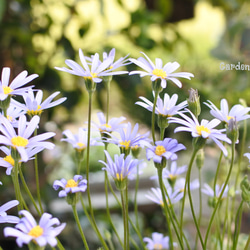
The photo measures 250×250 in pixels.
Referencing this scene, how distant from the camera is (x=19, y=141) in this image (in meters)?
0.17

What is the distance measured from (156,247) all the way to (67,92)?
15.4 inches

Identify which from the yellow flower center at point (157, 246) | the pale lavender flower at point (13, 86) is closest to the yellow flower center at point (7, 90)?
the pale lavender flower at point (13, 86)

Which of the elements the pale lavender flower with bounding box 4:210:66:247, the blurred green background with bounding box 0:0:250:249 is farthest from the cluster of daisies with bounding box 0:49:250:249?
the blurred green background with bounding box 0:0:250:249

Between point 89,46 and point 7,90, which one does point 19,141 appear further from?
point 89,46

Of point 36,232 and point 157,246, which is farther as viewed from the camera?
point 157,246

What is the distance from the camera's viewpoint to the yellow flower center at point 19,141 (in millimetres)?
163

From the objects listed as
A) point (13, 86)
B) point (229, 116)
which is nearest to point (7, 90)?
point (13, 86)

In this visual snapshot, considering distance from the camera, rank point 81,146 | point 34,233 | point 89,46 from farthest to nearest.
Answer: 1. point 89,46
2. point 81,146
3. point 34,233

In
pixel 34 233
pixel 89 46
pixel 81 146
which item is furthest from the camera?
pixel 89 46

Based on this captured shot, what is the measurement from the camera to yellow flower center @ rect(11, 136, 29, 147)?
0.54 ft

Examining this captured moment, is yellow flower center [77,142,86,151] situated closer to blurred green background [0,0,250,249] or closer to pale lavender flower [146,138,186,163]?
pale lavender flower [146,138,186,163]

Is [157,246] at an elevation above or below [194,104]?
below

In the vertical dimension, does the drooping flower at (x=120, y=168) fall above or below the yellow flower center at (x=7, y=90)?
below

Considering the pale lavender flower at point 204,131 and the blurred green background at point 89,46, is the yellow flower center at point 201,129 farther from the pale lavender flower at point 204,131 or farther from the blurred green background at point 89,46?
the blurred green background at point 89,46
